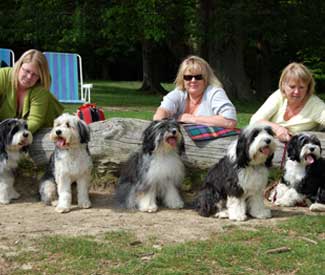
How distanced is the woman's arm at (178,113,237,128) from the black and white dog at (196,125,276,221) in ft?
2.20

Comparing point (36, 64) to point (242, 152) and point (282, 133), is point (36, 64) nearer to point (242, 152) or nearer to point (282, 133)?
point (242, 152)

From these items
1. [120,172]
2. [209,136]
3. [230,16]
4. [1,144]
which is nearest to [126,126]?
[120,172]

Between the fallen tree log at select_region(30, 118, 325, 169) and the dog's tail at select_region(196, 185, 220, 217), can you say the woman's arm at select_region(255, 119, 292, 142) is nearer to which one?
the fallen tree log at select_region(30, 118, 325, 169)

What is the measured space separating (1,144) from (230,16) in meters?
13.4

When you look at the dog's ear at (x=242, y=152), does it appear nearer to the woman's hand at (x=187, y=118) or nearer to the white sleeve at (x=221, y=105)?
the white sleeve at (x=221, y=105)

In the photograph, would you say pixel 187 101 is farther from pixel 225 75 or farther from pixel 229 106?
pixel 225 75

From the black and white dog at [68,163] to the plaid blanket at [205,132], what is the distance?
1.09 m

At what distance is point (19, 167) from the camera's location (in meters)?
6.32

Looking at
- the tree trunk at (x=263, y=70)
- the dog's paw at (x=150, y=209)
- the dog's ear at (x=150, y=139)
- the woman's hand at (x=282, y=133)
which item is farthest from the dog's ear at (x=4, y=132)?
the tree trunk at (x=263, y=70)

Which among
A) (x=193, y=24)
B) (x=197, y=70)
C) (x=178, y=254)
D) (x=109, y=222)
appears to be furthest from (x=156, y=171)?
(x=193, y=24)

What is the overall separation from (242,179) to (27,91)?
8.42ft

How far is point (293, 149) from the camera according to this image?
5.37 m

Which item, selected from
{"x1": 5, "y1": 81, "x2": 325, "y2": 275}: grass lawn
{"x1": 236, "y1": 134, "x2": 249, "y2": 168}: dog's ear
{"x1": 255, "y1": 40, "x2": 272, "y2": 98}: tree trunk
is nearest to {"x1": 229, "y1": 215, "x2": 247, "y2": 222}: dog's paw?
{"x1": 5, "y1": 81, "x2": 325, "y2": 275}: grass lawn

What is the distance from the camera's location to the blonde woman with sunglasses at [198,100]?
5.74 meters
